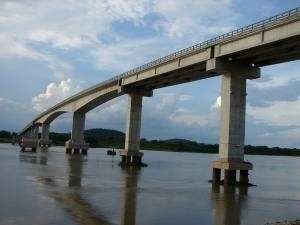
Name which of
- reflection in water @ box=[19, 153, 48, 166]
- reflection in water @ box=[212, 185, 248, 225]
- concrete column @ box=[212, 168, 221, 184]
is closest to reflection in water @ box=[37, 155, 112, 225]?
reflection in water @ box=[212, 185, 248, 225]

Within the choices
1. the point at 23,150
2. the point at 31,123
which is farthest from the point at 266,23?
the point at 31,123

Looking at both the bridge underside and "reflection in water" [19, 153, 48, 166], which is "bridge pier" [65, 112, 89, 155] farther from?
the bridge underside

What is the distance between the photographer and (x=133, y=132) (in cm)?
7569

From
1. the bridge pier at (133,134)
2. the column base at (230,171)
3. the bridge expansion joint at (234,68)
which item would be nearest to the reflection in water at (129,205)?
the column base at (230,171)

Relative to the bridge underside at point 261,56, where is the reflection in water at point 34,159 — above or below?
below

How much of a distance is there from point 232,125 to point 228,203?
654 inches

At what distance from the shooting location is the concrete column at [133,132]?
75062 mm

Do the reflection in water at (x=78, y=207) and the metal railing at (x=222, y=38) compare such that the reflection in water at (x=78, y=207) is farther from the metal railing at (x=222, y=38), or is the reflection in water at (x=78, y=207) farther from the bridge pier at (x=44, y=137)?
the bridge pier at (x=44, y=137)

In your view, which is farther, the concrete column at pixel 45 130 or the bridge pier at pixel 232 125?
the concrete column at pixel 45 130

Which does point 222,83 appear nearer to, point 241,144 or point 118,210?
point 241,144

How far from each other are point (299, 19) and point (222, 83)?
1161 cm

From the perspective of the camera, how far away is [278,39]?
42.1m

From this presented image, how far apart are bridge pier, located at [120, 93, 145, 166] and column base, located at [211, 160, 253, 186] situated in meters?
28.2

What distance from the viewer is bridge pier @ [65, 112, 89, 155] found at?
115375 millimetres
